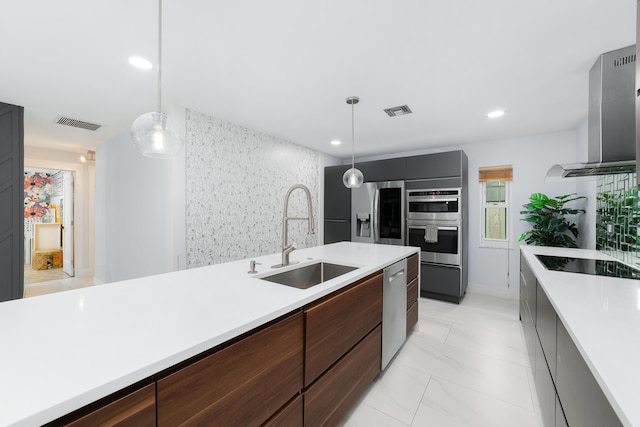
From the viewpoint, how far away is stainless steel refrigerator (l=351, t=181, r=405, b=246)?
4.23 meters

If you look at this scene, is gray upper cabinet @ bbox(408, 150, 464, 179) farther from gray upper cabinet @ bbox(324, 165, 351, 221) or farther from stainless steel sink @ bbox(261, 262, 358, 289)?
stainless steel sink @ bbox(261, 262, 358, 289)

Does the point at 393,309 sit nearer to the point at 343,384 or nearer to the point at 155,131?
the point at 343,384

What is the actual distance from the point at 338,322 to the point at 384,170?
3342mm

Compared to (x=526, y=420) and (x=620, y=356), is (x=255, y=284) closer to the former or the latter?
(x=620, y=356)

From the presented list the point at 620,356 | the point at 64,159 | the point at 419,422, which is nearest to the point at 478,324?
the point at 419,422

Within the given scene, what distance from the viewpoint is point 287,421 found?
3.70 feet

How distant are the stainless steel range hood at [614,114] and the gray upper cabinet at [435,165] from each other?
69.9 inches

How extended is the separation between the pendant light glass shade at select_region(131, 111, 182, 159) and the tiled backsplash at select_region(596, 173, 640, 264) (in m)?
3.10

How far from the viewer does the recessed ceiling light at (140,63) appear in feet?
6.70

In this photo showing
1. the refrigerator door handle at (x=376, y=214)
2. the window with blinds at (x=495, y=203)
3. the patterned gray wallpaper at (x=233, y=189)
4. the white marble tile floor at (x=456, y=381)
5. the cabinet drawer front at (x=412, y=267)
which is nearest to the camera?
the white marble tile floor at (x=456, y=381)

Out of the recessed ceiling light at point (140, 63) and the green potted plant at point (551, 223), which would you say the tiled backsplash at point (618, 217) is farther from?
the recessed ceiling light at point (140, 63)

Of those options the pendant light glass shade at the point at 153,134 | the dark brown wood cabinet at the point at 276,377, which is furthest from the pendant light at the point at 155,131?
the dark brown wood cabinet at the point at 276,377

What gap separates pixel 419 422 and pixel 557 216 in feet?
11.0

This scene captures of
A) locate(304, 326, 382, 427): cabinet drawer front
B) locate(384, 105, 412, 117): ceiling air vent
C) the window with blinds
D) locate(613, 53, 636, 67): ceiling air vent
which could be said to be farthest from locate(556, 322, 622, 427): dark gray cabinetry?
the window with blinds
